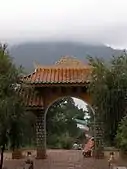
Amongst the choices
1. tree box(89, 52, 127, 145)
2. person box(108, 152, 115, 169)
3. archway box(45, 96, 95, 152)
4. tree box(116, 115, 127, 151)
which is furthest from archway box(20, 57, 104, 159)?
archway box(45, 96, 95, 152)

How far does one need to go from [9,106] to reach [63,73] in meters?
7.21

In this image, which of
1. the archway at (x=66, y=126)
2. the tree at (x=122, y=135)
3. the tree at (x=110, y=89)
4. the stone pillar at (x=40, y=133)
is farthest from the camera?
the archway at (x=66, y=126)

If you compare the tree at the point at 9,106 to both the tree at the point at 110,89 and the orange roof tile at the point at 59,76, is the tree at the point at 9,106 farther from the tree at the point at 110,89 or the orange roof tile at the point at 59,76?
the orange roof tile at the point at 59,76

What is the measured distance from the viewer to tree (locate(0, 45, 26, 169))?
1298 centimetres

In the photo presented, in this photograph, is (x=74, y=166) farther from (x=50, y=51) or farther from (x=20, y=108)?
(x=50, y=51)

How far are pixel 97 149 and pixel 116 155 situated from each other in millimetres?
898

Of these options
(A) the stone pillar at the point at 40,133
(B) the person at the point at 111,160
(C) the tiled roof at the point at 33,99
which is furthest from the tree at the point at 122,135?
(A) the stone pillar at the point at 40,133

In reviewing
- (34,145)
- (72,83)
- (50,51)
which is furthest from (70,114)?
(50,51)

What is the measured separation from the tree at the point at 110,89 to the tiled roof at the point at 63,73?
10.1 ft

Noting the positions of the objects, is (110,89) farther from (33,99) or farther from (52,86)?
(33,99)

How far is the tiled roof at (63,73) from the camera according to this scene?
1903cm

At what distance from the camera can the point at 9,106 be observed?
1302 centimetres

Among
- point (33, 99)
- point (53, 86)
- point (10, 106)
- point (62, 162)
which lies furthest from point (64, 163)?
point (10, 106)

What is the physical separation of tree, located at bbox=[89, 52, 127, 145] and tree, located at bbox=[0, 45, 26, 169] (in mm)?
3046
